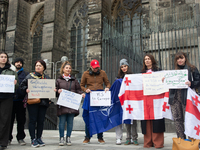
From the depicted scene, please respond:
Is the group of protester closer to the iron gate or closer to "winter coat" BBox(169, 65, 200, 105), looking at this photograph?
"winter coat" BBox(169, 65, 200, 105)

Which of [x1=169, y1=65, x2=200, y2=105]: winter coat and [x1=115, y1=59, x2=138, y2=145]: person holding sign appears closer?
[x1=169, y1=65, x2=200, y2=105]: winter coat

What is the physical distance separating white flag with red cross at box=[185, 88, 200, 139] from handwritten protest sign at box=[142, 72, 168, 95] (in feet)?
1.60

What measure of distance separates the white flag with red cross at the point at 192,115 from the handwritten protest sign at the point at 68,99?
2042 mm

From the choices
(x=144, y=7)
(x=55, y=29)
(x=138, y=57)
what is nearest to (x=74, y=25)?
(x=55, y=29)

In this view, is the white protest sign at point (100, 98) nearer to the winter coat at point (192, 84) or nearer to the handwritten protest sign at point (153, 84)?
the handwritten protest sign at point (153, 84)

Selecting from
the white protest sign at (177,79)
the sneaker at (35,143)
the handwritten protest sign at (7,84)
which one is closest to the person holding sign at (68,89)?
the sneaker at (35,143)

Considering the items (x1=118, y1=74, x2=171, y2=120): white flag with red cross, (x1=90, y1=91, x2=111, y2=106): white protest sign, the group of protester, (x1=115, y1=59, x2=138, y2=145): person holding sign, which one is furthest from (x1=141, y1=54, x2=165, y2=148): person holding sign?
(x1=90, y1=91, x2=111, y2=106): white protest sign

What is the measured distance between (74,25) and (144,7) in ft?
27.4

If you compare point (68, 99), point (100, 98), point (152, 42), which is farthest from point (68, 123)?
point (152, 42)

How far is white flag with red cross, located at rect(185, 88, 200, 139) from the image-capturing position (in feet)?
10.5

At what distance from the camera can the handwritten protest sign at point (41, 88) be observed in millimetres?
3852

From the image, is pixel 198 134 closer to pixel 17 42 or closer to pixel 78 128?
pixel 78 128

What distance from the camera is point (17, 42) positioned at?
1698 centimetres

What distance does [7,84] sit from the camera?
356cm
